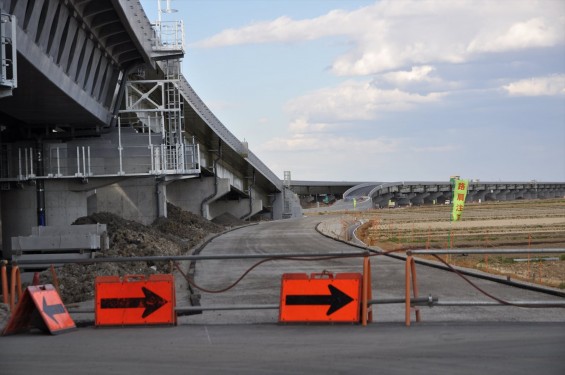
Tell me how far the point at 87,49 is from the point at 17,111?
4.36 m

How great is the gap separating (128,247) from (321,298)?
19739 mm

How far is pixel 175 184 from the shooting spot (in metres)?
68.4

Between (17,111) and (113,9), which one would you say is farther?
(17,111)

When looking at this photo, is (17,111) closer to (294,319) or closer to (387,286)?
(387,286)

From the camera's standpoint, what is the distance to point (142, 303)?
558 inches

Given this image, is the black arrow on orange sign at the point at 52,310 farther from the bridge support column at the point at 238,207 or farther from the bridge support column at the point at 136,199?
the bridge support column at the point at 238,207

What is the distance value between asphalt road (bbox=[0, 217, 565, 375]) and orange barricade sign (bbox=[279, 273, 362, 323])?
18 cm

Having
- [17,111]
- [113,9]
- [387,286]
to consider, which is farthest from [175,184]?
[387,286]

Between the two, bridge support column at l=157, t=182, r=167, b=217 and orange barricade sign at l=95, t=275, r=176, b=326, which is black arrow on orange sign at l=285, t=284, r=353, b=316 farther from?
bridge support column at l=157, t=182, r=167, b=217

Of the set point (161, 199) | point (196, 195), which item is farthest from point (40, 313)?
point (196, 195)

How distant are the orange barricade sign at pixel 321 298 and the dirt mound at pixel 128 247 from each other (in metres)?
8.59

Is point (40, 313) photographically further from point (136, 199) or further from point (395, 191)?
point (395, 191)

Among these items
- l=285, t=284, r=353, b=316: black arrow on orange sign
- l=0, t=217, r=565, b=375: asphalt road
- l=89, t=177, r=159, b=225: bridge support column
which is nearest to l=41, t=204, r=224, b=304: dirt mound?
l=89, t=177, r=159, b=225: bridge support column

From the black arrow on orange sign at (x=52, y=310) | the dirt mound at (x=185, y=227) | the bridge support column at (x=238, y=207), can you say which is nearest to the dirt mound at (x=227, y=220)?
the bridge support column at (x=238, y=207)
